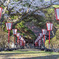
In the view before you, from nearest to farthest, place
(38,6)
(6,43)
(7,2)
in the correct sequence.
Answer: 1. (6,43)
2. (7,2)
3. (38,6)

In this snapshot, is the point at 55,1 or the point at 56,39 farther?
the point at 55,1

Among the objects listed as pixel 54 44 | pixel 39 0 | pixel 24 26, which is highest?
pixel 39 0

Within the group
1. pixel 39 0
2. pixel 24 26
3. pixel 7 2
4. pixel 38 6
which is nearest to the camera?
pixel 7 2

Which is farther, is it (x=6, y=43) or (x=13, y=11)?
(x=13, y=11)

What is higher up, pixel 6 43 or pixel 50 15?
pixel 50 15

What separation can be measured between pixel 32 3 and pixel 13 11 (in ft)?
8.51

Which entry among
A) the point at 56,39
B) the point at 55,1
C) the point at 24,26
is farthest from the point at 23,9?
the point at 24,26

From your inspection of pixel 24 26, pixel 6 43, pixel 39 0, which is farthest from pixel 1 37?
pixel 24 26

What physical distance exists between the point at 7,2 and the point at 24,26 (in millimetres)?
14665

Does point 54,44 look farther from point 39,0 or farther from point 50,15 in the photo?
point 50,15

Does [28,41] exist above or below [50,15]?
below

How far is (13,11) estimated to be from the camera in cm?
2369

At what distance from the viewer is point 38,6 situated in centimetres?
2327

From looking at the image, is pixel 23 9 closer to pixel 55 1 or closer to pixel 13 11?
pixel 13 11
